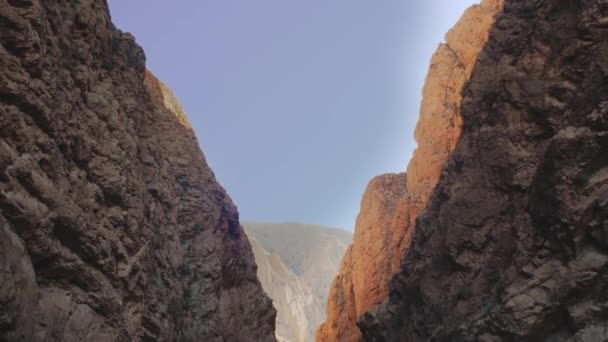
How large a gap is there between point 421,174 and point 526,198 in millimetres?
24455

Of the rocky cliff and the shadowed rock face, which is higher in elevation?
the rocky cliff

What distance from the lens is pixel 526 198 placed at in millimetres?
15422

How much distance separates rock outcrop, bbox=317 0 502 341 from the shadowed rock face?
2040 centimetres

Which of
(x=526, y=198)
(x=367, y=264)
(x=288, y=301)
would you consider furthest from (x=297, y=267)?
(x=526, y=198)

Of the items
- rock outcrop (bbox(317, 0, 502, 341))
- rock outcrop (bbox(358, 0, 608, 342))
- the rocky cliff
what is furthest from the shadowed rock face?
the rocky cliff

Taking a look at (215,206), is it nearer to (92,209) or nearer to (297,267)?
(92,209)

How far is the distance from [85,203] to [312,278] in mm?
Result: 132755

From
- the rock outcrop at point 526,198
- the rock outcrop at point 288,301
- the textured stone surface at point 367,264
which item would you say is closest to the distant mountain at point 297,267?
the rock outcrop at point 288,301

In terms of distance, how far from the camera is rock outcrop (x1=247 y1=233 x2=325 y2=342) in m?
99.6

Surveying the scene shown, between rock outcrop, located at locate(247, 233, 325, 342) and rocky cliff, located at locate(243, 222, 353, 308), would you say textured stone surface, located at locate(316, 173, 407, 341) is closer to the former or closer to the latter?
rock outcrop, located at locate(247, 233, 325, 342)

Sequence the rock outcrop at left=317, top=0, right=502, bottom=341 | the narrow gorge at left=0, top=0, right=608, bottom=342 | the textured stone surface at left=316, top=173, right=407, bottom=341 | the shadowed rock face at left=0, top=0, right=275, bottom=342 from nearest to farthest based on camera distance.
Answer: the shadowed rock face at left=0, top=0, right=275, bottom=342 < the narrow gorge at left=0, top=0, right=608, bottom=342 < the rock outcrop at left=317, top=0, right=502, bottom=341 < the textured stone surface at left=316, top=173, right=407, bottom=341

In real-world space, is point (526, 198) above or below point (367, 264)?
above

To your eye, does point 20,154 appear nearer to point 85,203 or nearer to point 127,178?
point 85,203

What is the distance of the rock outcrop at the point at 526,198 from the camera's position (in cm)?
1209
